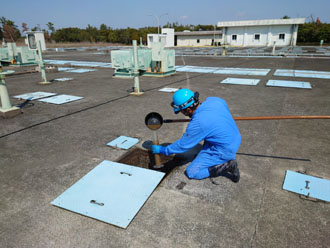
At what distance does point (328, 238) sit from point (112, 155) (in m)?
3.20

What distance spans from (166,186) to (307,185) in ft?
6.27

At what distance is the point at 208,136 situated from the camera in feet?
9.89

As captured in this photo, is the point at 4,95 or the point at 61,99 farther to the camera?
the point at 61,99

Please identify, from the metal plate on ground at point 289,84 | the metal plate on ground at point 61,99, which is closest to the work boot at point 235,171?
the metal plate on ground at point 61,99

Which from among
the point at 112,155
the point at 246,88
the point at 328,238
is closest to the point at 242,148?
the point at 328,238

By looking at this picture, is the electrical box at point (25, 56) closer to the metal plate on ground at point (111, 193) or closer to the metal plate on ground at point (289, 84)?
the metal plate on ground at point (289, 84)

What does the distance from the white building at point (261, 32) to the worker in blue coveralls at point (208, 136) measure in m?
49.5

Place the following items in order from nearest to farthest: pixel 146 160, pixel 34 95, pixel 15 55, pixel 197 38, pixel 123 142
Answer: pixel 146 160 → pixel 123 142 → pixel 34 95 → pixel 15 55 → pixel 197 38

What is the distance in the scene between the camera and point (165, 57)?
12133mm

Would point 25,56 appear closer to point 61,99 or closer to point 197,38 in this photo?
point 61,99

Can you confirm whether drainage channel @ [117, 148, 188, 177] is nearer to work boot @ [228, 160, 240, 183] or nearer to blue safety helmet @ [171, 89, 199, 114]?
work boot @ [228, 160, 240, 183]

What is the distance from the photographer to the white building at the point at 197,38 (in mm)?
53656

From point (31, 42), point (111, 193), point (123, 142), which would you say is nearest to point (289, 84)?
point (123, 142)

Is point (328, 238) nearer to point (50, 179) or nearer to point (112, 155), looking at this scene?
point (112, 155)
